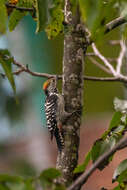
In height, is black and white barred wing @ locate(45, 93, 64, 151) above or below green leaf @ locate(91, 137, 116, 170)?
below

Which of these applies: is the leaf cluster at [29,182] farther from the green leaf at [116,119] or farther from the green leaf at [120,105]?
the green leaf at [120,105]

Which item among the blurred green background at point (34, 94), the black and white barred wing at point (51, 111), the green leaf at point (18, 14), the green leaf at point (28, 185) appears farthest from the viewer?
the blurred green background at point (34, 94)

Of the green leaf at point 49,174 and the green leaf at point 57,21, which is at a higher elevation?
the green leaf at point 57,21

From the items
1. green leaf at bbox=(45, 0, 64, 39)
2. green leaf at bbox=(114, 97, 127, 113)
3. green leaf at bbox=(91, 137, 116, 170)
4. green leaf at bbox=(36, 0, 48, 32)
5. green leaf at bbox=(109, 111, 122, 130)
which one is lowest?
green leaf at bbox=(114, 97, 127, 113)

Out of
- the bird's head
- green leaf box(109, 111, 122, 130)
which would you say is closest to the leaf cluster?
green leaf box(109, 111, 122, 130)

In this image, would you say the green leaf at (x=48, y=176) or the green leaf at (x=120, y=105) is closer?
the green leaf at (x=48, y=176)

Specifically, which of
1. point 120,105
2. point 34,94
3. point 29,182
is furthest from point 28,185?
point 34,94

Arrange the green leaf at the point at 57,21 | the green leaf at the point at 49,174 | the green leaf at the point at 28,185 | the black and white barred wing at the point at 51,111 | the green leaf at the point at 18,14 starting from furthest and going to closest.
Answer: the black and white barred wing at the point at 51,111
the green leaf at the point at 18,14
the green leaf at the point at 57,21
the green leaf at the point at 49,174
the green leaf at the point at 28,185

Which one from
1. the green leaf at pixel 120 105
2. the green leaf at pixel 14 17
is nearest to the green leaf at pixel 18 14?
the green leaf at pixel 14 17

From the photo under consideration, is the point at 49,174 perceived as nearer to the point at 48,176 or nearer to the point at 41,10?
the point at 48,176

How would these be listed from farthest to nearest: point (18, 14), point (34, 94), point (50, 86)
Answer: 1. point (34, 94)
2. point (50, 86)
3. point (18, 14)

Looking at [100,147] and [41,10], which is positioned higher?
[41,10]

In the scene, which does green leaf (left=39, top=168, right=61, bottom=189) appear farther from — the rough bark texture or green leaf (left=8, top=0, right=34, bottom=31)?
green leaf (left=8, top=0, right=34, bottom=31)

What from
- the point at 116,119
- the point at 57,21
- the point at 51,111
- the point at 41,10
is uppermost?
the point at 41,10
